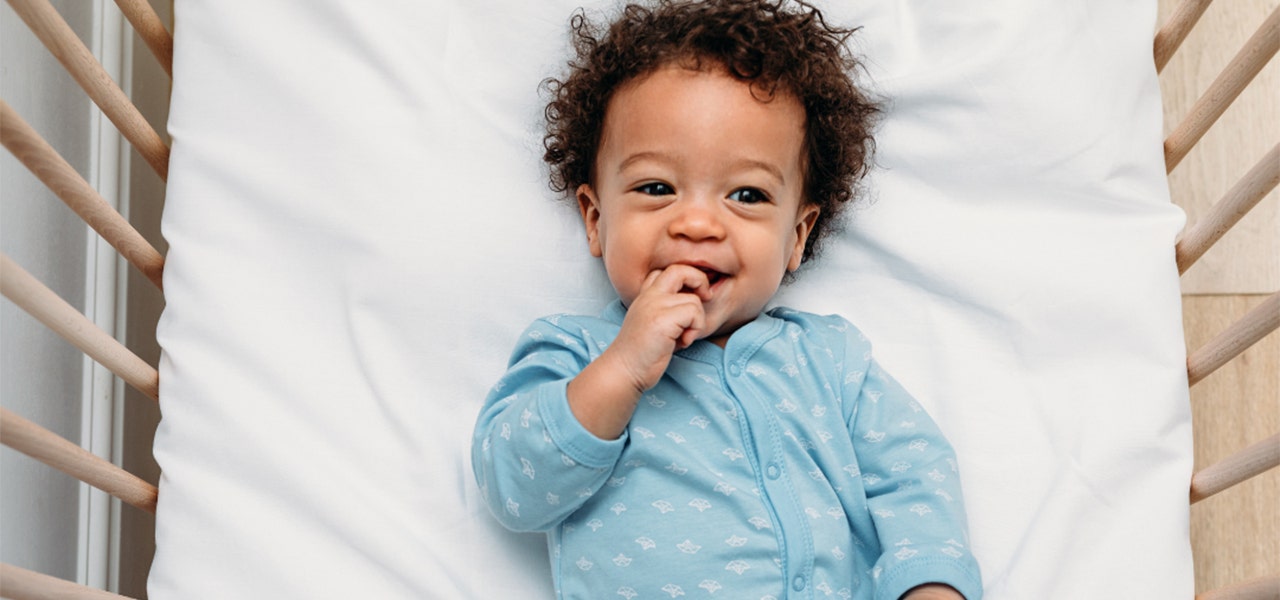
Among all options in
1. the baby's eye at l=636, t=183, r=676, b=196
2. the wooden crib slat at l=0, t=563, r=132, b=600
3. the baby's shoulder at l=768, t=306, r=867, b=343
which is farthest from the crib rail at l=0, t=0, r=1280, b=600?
the baby's eye at l=636, t=183, r=676, b=196

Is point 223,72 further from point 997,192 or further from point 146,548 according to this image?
point 997,192

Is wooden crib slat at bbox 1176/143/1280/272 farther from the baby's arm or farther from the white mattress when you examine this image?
the baby's arm

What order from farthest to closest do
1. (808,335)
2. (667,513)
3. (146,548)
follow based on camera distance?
(146,548) → (808,335) → (667,513)

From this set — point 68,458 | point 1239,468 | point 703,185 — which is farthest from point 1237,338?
point 68,458

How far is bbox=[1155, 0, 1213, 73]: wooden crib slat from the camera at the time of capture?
97cm

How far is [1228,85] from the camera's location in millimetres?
912

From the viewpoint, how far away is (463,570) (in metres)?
0.91

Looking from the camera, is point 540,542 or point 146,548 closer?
point 540,542

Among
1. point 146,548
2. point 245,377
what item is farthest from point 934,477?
point 146,548

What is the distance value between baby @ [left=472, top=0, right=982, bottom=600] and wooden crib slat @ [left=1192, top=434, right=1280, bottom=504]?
0.20m

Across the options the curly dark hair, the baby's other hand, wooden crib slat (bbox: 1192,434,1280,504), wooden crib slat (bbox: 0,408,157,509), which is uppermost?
the curly dark hair

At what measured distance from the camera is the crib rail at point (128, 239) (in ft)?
2.34

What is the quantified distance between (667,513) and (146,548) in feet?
2.22

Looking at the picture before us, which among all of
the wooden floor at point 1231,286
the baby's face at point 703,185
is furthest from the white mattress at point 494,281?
the wooden floor at point 1231,286
